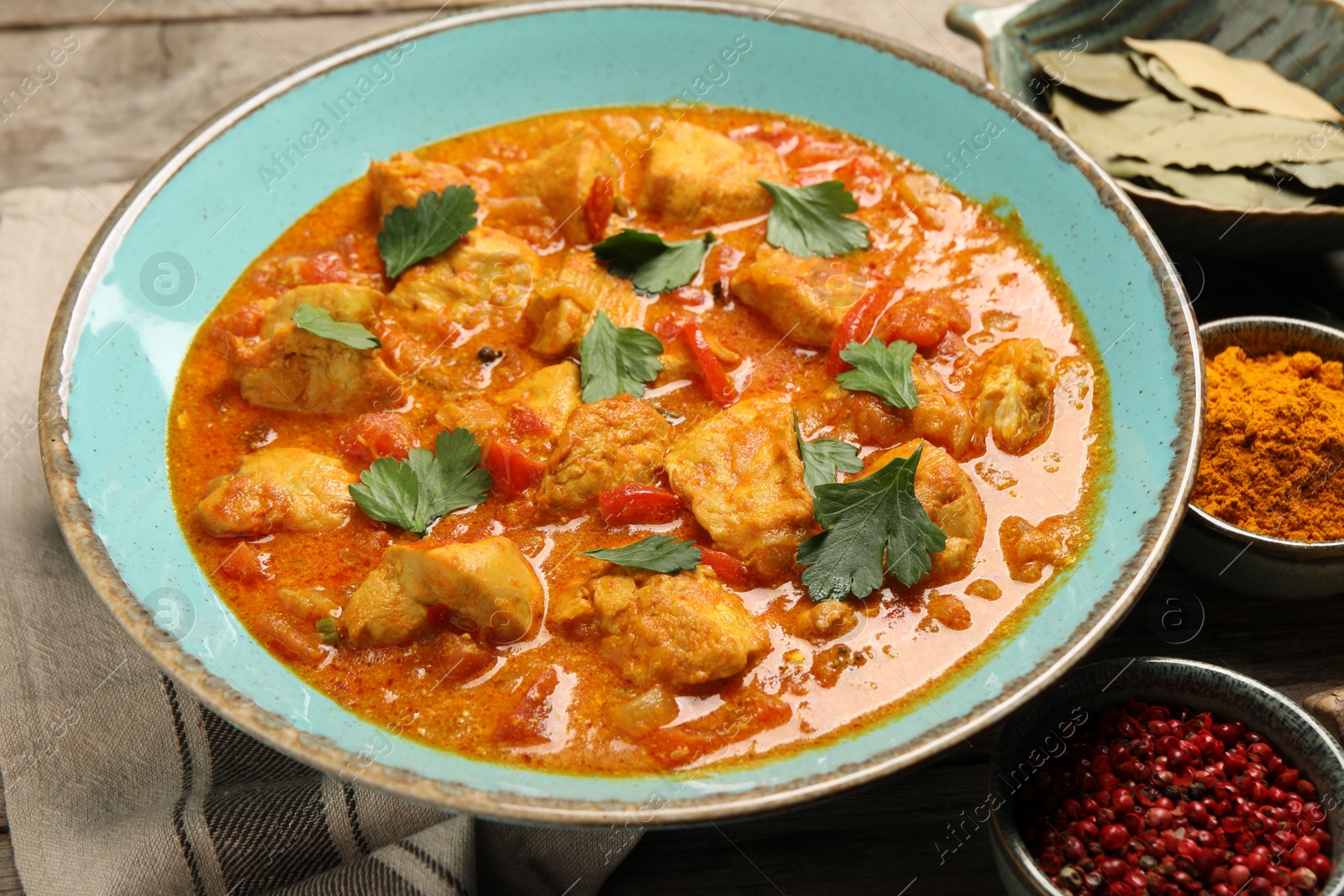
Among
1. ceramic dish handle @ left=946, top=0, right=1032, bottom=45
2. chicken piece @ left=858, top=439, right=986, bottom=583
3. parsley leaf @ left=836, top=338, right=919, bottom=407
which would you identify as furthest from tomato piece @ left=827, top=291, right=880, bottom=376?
ceramic dish handle @ left=946, top=0, right=1032, bottom=45

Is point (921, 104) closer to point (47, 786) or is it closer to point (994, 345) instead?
point (994, 345)

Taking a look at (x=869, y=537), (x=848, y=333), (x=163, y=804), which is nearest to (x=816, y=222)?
(x=848, y=333)

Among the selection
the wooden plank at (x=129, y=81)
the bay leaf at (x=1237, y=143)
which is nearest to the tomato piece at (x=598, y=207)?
the wooden plank at (x=129, y=81)

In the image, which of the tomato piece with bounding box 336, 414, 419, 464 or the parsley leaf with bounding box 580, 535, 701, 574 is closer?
the parsley leaf with bounding box 580, 535, 701, 574

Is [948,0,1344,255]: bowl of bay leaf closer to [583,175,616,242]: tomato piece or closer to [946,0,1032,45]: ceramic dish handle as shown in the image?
[946,0,1032,45]: ceramic dish handle

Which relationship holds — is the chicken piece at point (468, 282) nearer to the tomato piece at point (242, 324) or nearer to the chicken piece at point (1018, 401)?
the tomato piece at point (242, 324)
